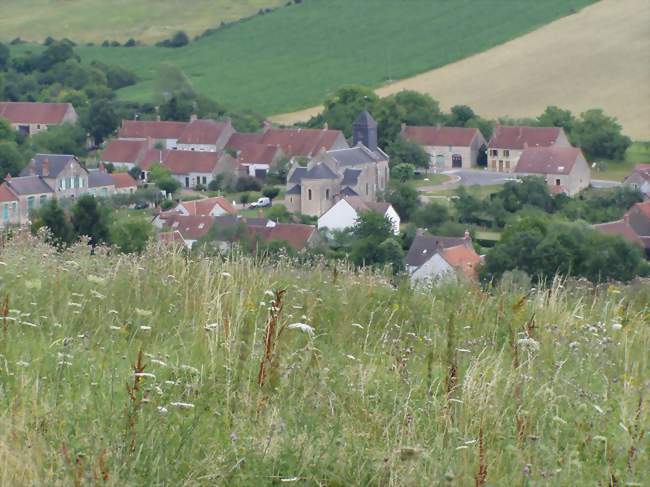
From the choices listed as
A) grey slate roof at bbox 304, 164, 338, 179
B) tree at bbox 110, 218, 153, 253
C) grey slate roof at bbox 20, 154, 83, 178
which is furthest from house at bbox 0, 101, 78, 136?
tree at bbox 110, 218, 153, 253

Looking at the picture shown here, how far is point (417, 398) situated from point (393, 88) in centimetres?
6412

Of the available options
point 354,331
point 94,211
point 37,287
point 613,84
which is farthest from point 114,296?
point 613,84

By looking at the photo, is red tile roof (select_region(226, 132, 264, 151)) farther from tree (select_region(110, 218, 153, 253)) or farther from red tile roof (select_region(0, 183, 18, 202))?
tree (select_region(110, 218, 153, 253))

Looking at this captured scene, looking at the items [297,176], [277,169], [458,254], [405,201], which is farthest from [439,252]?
[277,169]

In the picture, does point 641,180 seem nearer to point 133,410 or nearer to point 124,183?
point 124,183

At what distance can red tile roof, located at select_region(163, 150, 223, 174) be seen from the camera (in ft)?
174

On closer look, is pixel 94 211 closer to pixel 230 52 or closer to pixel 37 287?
pixel 37 287

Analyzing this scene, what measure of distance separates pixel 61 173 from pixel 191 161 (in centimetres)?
856

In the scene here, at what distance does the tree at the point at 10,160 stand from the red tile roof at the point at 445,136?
57.9 ft

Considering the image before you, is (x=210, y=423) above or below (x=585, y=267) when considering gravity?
above

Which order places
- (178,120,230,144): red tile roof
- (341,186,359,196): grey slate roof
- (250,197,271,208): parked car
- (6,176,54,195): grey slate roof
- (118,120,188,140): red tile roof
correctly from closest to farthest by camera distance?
(6,176,54,195): grey slate roof → (250,197,271,208): parked car → (341,186,359,196): grey slate roof → (178,120,230,144): red tile roof → (118,120,188,140): red tile roof

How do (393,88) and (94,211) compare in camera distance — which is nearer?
(94,211)

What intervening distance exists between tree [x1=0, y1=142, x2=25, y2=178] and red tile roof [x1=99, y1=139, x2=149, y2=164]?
6.09m

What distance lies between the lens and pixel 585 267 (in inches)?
1002
